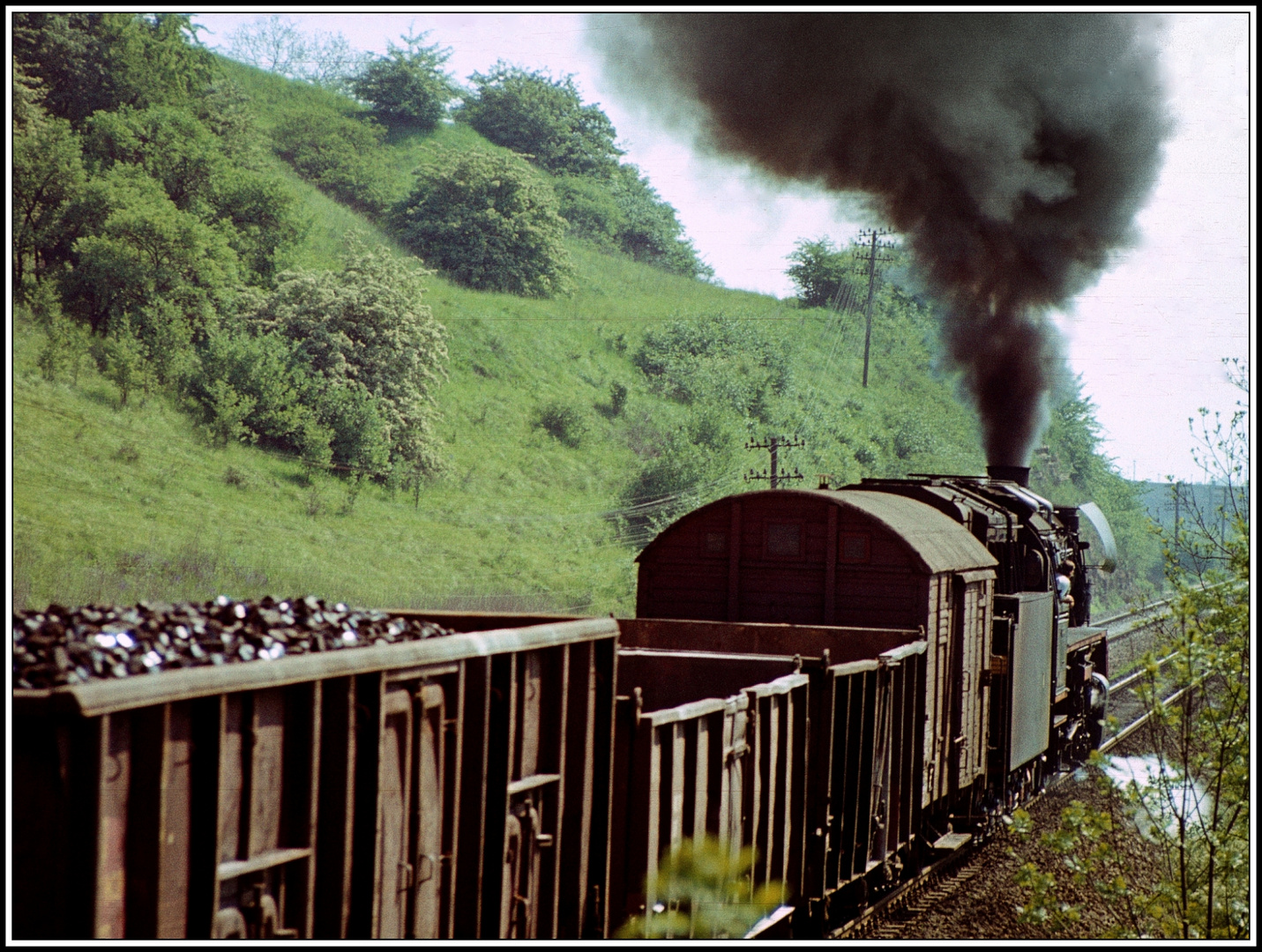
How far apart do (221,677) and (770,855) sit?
5.44m

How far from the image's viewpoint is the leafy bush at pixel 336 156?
194ft

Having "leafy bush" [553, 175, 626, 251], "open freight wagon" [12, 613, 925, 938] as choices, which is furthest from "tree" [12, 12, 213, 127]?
"open freight wagon" [12, 613, 925, 938]

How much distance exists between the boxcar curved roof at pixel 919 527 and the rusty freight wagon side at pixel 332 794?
6.31 meters

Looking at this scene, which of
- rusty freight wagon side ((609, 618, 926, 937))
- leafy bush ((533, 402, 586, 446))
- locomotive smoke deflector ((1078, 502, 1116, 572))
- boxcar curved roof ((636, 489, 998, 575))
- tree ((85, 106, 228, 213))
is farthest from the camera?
leafy bush ((533, 402, 586, 446))

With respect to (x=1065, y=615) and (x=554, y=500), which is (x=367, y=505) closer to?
(x=554, y=500)

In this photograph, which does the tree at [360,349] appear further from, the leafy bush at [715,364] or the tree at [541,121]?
the tree at [541,121]

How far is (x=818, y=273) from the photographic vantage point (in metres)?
74.2

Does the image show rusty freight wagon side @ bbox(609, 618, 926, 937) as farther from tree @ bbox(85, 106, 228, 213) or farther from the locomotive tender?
tree @ bbox(85, 106, 228, 213)

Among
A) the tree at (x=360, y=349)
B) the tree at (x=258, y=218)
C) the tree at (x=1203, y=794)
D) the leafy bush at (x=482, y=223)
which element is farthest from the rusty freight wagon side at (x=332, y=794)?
the leafy bush at (x=482, y=223)

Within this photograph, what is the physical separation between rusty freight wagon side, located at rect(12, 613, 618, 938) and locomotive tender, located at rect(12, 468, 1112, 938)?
0.04 ft

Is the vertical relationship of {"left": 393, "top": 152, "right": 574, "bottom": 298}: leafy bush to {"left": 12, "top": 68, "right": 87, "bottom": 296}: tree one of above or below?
above

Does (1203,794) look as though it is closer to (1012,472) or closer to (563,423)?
(1012,472)

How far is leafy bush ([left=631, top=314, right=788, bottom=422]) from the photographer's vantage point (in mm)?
54519

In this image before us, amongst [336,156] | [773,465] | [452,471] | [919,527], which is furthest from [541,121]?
[919,527]
